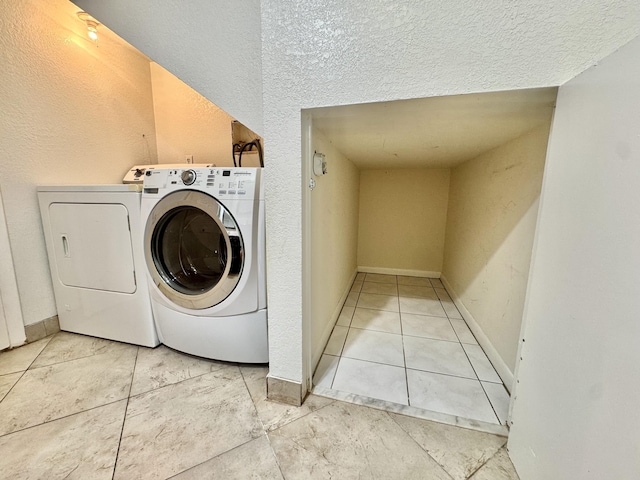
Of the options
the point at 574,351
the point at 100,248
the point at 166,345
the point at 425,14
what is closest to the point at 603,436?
the point at 574,351

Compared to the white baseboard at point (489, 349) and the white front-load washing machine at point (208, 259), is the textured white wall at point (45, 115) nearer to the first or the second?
the white front-load washing machine at point (208, 259)

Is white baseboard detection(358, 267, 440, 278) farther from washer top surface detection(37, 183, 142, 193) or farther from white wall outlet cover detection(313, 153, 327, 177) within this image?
washer top surface detection(37, 183, 142, 193)

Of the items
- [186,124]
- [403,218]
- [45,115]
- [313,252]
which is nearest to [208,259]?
[313,252]

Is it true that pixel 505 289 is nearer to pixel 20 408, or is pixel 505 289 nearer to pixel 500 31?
pixel 500 31

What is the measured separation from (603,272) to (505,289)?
2.83 ft

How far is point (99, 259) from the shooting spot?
1.47 meters

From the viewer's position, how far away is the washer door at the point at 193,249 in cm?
119

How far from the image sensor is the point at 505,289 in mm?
1314

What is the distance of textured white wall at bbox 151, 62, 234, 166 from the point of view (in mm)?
2248

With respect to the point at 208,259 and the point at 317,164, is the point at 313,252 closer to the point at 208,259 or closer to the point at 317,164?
the point at 317,164

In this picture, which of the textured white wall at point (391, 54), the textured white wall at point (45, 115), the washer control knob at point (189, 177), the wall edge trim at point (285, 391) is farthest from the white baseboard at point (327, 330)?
the textured white wall at point (45, 115)

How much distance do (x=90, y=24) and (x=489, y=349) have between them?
332 centimetres

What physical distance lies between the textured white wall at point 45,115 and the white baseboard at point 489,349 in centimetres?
266

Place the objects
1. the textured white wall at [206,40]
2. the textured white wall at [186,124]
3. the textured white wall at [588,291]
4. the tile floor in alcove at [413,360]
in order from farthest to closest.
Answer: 1. the textured white wall at [186,124]
2. the tile floor in alcove at [413,360]
3. the textured white wall at [206,40]
4. the textured white wall at [588,291]
